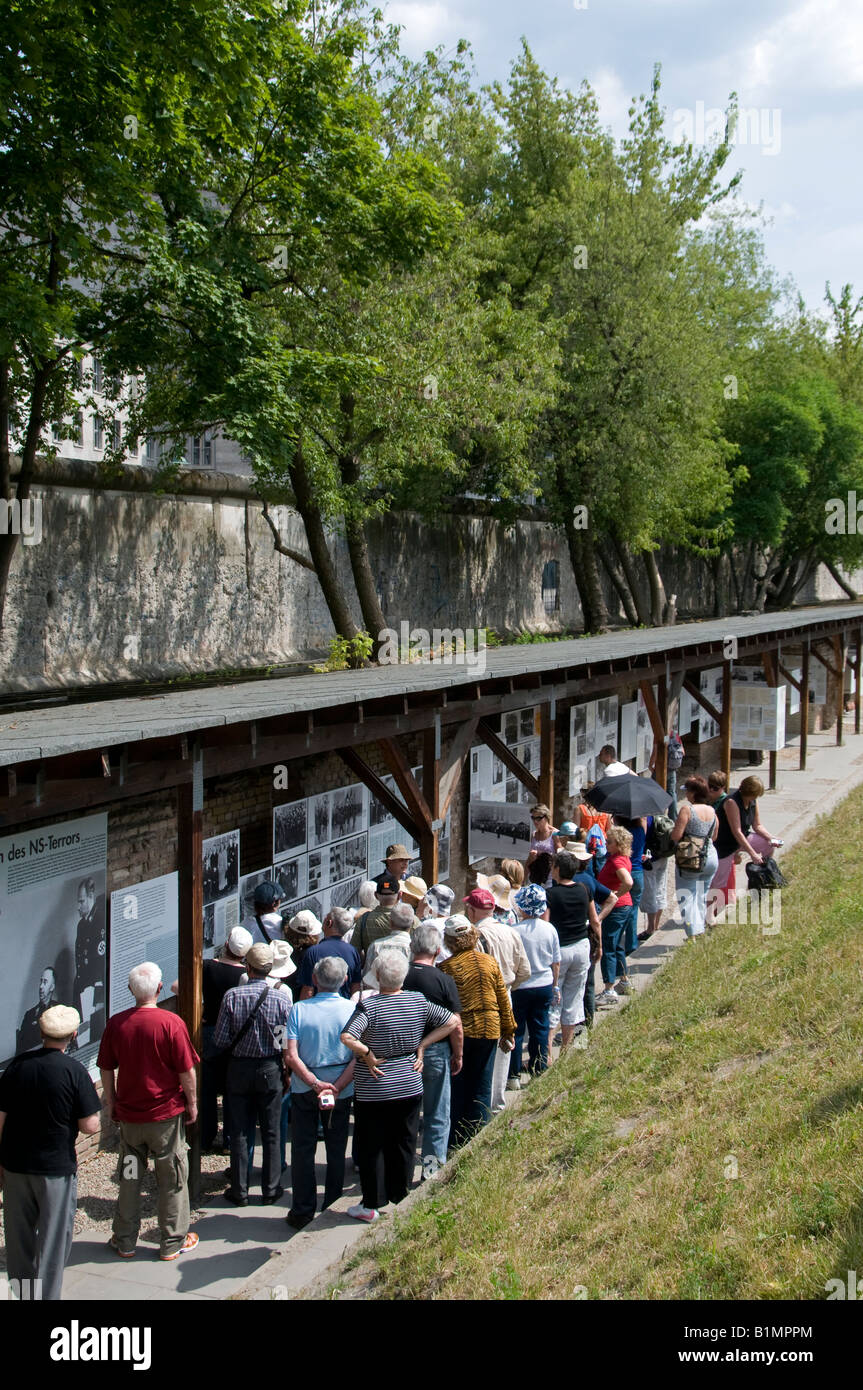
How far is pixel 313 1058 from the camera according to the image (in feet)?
18.7

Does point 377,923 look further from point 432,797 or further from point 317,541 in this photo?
point 317,541

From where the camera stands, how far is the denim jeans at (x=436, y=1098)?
5.96m

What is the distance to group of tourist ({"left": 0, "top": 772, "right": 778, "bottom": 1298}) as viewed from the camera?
483 centimetres

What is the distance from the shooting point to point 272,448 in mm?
10773

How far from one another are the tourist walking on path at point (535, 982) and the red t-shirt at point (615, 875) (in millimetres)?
1445

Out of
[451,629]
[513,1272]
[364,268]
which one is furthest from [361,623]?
[513,1272]

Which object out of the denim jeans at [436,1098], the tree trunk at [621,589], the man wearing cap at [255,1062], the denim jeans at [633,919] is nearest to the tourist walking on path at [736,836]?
the denim jeans at [633,919]

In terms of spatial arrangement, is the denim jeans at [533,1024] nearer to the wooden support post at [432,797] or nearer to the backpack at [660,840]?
the wooden support post at [432,797]

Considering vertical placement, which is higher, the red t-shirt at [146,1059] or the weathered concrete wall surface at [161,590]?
the weathered concrete wall surface at [161,590]

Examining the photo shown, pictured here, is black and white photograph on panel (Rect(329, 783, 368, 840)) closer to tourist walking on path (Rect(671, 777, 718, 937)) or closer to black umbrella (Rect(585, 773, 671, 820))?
black umbrella (Rect(585, 773, 671, 820))

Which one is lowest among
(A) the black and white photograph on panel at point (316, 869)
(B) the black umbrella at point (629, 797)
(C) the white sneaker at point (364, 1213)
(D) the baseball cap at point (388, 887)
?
(C) the white sneaker at point (364, 1213)

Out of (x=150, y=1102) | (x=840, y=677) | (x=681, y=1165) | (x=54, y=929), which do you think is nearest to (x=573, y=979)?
(x=681, y=1165)

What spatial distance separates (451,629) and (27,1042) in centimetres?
1727

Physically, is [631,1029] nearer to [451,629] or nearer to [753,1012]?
[753,1012]
